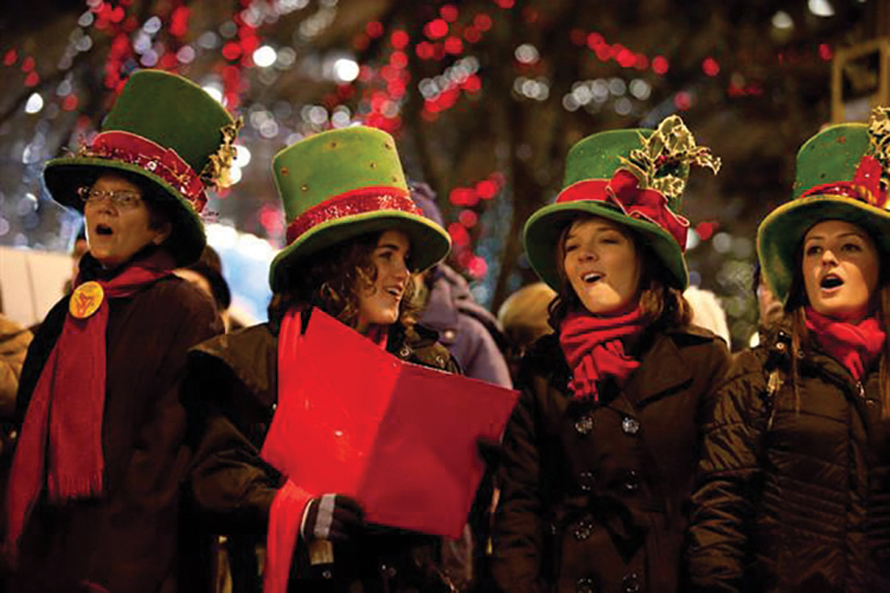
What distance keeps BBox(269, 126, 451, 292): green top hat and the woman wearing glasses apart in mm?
356

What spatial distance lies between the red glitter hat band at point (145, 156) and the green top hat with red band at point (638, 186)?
1174 mm

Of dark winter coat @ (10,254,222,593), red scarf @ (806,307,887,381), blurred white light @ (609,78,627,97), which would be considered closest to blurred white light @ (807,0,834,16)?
blurred white light @ (609,78,627,97)

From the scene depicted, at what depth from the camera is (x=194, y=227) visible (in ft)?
13.3

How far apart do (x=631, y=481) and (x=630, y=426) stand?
0.55 ft

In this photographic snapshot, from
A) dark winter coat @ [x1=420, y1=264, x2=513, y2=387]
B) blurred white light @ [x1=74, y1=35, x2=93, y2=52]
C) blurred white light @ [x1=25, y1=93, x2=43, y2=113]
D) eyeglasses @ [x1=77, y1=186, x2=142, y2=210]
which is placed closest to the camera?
eyeglasses @ [x1=77, y1=186, x2=142, y2=210]

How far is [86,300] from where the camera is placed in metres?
3.87

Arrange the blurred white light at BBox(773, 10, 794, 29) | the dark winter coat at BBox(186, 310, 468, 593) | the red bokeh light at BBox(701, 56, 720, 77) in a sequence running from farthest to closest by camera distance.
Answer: the red bokeh light at BBox(701, 56, 720, 77), the blurred white light at BBox(773, 10, 794, 29), the dark winter coat at BBox(186, 310, 468, 593)

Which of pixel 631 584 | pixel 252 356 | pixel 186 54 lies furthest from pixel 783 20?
pixel 252 356

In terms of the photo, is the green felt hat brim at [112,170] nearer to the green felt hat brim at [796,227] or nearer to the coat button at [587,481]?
the coat button at [587,481]

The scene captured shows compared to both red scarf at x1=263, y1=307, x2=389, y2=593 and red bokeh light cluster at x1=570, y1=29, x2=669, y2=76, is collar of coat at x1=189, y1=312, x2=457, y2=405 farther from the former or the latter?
red bokeh light cluster at x1=570, y1=29, x2=669, y2=76

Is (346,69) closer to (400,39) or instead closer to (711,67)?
(400,39)

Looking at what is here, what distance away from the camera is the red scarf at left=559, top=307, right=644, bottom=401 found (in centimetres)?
364

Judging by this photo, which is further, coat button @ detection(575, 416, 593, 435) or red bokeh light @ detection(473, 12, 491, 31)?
red bokeh light @ detection(473, 12, 491, 31)

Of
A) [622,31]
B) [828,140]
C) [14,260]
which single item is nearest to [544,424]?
[828,140]
